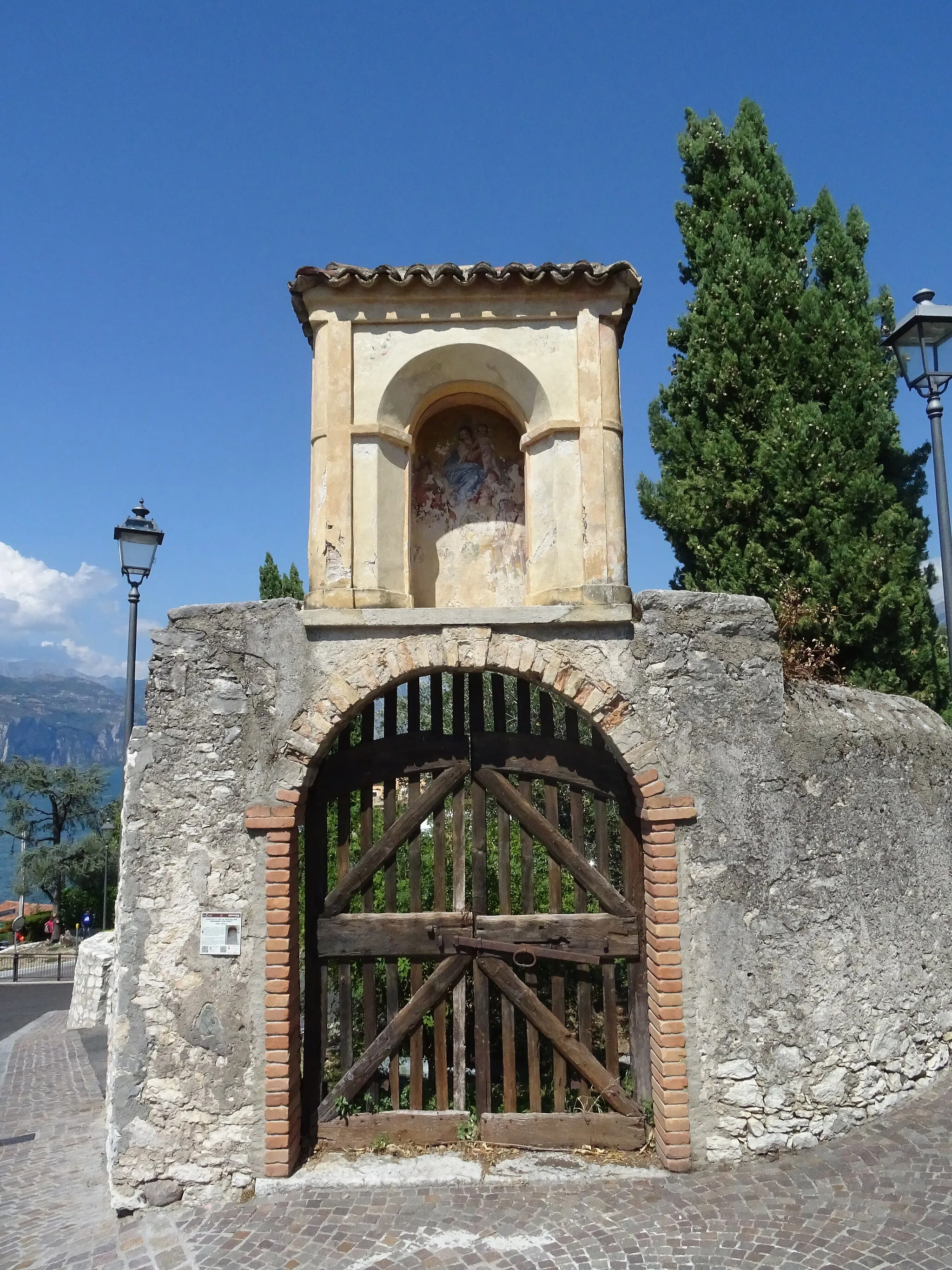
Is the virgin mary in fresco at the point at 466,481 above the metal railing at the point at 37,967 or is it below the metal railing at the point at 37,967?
above

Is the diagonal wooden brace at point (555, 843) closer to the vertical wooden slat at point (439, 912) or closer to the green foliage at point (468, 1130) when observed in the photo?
the vertical wooden slat at point (439, 912)

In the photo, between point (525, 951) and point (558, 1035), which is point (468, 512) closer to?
point (525, 951)

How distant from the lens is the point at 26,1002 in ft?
57.2

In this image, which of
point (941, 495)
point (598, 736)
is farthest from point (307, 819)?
point (941, 495)

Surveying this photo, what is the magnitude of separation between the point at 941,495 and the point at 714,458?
376cm

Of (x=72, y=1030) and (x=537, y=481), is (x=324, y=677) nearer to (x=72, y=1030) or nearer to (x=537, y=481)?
(x=537, y=481)

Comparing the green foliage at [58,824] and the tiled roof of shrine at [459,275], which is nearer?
the tiled roof of shrine at [459,275]

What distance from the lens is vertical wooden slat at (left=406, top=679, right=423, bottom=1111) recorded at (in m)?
5.49

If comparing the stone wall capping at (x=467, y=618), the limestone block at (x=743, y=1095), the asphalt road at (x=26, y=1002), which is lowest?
the asphalt road at (x=26, y=1002)

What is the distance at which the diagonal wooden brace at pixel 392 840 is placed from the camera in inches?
218

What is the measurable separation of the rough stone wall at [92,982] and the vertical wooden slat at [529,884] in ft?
21.1

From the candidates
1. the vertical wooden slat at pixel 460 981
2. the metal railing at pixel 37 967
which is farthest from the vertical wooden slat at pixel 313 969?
the metal railing at pixel 37 967

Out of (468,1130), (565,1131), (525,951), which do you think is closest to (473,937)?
(525,951)

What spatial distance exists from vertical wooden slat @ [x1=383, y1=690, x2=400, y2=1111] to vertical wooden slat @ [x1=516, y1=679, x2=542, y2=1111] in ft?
2.93
